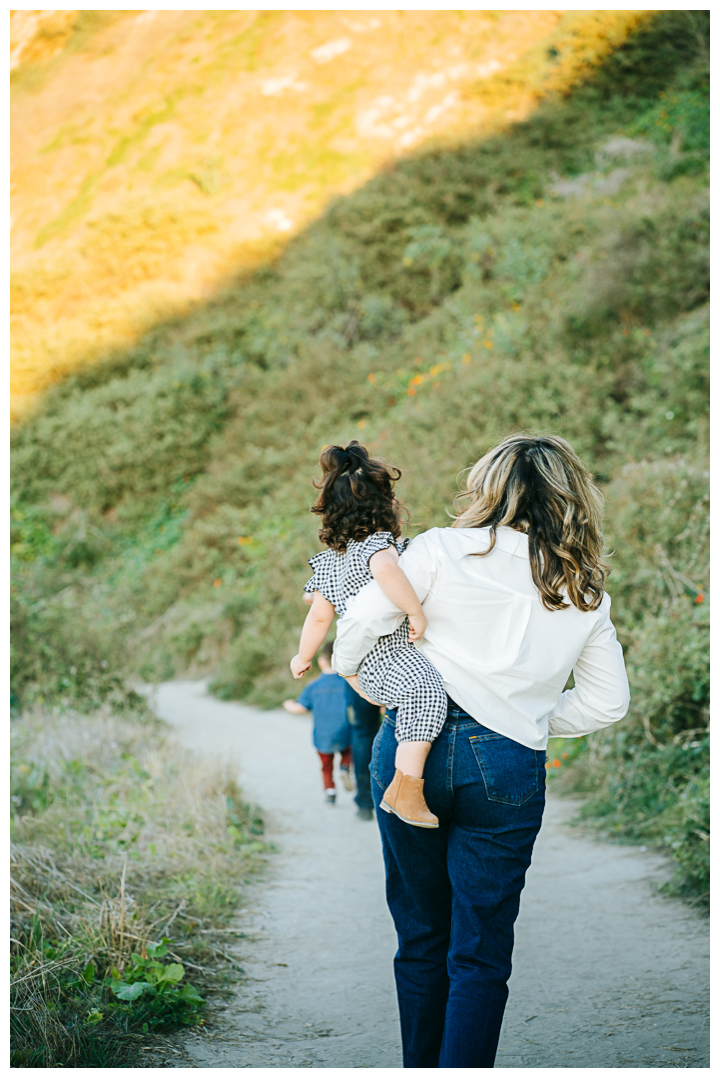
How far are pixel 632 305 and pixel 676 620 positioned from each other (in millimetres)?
4920

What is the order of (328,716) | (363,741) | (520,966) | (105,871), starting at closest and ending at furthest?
(520,966) → (105,871) → (363,741) → (328,716)

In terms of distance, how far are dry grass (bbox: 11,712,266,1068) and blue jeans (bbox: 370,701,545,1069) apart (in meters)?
1.14

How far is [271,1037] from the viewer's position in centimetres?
260

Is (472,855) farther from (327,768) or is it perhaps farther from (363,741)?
(327,768)

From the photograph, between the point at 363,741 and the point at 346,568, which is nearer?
the point at 346,568

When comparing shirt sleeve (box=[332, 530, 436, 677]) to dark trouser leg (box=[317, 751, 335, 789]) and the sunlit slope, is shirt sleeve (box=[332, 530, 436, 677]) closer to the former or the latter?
dark trouser leg (box=[317, 751, 335, 789])

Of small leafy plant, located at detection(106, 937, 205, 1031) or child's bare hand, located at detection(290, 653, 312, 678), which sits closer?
child's bare hand, located at detection(290, 653, 312, 678)

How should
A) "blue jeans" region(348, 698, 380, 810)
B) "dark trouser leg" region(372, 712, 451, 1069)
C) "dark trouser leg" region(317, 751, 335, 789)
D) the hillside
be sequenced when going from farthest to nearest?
the hillside, "dark trouser leg" region(317, 751, 335, 789), "blue jeans" region(348, 698, 380, 810), "dark trouser leg" region(372, 712, 451, 1069)

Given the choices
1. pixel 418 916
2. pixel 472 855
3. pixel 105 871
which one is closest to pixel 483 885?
pixel 472 855

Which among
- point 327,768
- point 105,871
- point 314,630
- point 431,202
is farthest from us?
point 431,202

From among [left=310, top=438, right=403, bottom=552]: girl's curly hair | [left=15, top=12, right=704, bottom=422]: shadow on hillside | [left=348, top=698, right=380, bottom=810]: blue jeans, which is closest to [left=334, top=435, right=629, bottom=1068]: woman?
[left=310, top=438, right=403, bottom=552]: girl's curly hair

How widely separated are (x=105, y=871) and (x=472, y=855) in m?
2.02

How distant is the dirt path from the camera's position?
8.20 ft

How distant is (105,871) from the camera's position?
10.8 ft
